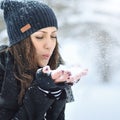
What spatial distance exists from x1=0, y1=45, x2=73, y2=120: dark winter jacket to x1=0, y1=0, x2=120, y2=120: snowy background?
1.28 metres

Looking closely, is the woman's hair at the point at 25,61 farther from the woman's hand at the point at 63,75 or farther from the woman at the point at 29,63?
the woman's hand at the point at 63,75

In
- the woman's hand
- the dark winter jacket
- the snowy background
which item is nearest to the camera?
the woman's hand

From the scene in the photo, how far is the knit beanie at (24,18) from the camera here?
1.72 m

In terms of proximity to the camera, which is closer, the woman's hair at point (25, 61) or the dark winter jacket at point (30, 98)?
the dark winter jacket at point (30, 98)

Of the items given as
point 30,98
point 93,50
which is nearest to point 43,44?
point 30,98

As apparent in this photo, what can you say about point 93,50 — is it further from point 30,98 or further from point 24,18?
point 30,98

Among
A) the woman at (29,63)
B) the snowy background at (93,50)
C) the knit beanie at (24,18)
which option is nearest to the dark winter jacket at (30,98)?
the woman at (29,63)

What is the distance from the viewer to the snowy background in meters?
3.10

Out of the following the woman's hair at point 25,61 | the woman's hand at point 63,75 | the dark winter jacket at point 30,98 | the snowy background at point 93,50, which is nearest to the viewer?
the woman's hand at point 63,75

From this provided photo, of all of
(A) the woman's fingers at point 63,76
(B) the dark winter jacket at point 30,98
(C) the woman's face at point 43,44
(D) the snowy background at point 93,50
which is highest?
(A) the woman's fingers at point 63,76

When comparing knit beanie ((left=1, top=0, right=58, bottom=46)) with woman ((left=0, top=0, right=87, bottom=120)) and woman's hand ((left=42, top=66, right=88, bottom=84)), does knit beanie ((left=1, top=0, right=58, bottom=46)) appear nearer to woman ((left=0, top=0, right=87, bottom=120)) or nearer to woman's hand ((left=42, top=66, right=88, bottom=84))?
woman ((left=0, top=0, right=87, bottom=120))

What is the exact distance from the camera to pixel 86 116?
3.00 m

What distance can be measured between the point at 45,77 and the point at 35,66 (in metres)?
0.25

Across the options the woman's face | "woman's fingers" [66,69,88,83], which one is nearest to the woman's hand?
"woman's fingers" [66,69,88,83]
